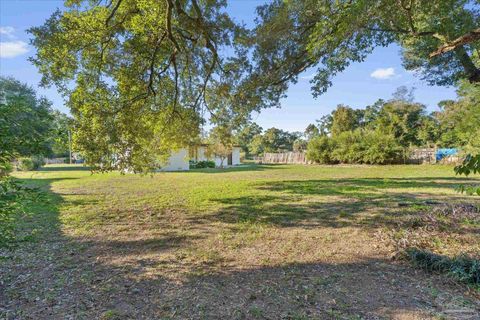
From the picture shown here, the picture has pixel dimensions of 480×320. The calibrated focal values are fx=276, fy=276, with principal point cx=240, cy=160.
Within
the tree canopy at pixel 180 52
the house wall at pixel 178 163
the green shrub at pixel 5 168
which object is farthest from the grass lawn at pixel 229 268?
the house wall at pixel 178 163

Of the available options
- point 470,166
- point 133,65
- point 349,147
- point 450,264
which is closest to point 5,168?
point 470,166

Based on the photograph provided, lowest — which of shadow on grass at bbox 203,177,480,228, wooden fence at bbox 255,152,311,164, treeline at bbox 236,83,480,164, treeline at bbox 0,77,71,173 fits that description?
shadow on grass at bbox 203,177,480,228

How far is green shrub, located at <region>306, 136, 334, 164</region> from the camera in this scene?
24.8m

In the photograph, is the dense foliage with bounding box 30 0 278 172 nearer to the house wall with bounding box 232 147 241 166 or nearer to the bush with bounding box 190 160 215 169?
the bush with bounding box 190 160 215 169

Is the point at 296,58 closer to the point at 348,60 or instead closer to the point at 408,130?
the point at 348,60

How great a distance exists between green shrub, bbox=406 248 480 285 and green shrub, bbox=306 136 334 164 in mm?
22328

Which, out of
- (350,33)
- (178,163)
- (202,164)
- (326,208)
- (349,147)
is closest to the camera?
(350,33)

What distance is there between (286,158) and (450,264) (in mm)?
30630

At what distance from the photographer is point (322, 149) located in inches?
993

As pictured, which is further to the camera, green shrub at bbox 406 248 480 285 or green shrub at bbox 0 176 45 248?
green shrub at bbox 406 248 480 285

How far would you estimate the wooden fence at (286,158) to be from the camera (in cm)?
3098

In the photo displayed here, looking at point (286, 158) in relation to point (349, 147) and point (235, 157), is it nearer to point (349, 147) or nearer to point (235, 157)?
point (235, 157)

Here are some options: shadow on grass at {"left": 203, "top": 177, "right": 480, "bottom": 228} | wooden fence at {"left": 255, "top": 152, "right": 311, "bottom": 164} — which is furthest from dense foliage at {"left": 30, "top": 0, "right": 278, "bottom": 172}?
wooden fence at {"left": 255, "top": 152, "right": 311, "bottom": 164}

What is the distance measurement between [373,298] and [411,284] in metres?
0.55
